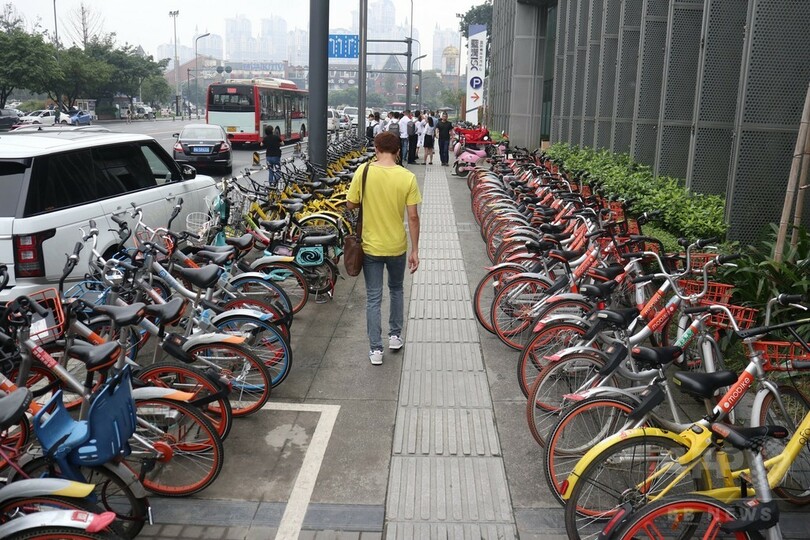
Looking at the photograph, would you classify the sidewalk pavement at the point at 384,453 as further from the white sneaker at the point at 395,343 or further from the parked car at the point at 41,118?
the parked car at the point at 41,118

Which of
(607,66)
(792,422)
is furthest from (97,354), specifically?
(607,66)

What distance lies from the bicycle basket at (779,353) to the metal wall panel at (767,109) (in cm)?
345

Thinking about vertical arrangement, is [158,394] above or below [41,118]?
below

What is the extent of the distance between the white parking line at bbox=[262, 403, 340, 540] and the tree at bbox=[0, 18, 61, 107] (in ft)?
158

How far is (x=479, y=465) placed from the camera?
449 centimetres

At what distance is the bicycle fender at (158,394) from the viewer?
401 centimetres

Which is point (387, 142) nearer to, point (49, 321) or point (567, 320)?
point (567, 320)

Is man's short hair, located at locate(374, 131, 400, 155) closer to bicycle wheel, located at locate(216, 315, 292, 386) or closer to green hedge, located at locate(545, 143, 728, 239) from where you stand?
bicycle wheel, located at locate(216, 315, 292, 386)

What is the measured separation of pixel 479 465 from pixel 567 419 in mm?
833

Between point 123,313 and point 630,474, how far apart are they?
272cm

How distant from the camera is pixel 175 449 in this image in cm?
420

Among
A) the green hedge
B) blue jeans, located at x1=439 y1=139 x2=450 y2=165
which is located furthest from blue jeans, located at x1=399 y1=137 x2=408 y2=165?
the green hedge

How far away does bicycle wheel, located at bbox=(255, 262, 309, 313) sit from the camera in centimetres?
709

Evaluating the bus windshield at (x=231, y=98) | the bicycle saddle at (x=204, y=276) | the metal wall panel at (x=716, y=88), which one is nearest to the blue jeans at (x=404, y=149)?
the bus windshield at (x=231, y=98)
